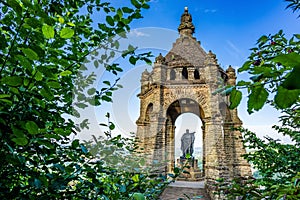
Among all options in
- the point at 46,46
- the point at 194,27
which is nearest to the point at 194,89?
the point at 194,27

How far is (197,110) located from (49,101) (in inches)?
457

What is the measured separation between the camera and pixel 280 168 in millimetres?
2279

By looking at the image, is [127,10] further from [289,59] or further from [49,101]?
[289,59]

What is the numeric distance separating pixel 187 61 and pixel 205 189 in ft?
21.5

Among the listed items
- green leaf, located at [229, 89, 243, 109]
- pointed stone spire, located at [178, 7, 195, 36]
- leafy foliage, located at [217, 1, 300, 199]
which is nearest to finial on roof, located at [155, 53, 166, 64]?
pointed stone spire, located at [178, 7, 195, 36]

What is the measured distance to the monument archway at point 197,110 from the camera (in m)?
9.29

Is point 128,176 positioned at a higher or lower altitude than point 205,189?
higher

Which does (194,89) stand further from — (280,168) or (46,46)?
(46,46)

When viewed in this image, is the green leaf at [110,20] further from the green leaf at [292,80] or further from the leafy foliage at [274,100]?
the green leaf at [292,80]

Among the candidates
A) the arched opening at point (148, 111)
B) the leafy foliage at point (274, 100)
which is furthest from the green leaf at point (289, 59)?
the arched opening at point (148, 111)

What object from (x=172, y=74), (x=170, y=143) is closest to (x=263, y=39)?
(x=172, y=74)

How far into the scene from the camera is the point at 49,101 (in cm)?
120

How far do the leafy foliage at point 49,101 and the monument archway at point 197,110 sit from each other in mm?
7493

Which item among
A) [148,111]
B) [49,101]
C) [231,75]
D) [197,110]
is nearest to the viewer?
[49,101]
